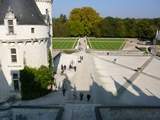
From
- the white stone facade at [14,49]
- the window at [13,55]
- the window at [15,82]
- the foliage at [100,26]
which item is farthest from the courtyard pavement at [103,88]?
the foliage at [100,26]

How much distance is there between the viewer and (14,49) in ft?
90.1

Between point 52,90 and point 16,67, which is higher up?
point 16,67

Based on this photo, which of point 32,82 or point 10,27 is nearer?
point 10,27

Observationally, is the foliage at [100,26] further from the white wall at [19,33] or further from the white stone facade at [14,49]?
the white wall at [19,33]

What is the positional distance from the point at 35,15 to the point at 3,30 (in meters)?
3.67

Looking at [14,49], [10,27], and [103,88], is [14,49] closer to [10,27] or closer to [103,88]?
[10,27]

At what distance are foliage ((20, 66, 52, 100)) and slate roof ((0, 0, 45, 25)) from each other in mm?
4553

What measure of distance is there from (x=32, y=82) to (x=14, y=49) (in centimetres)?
359

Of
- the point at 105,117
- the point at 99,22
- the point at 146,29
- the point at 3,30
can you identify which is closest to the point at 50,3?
the point at 3,30

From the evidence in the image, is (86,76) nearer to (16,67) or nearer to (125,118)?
(16,67)

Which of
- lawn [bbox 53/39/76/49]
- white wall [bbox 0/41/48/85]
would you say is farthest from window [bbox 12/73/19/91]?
lawn [bbox 53/39/76/49]

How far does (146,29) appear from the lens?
316 feet

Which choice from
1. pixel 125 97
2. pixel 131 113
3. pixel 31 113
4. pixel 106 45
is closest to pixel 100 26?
pixel 106 45

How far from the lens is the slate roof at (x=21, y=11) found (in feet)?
89.6
